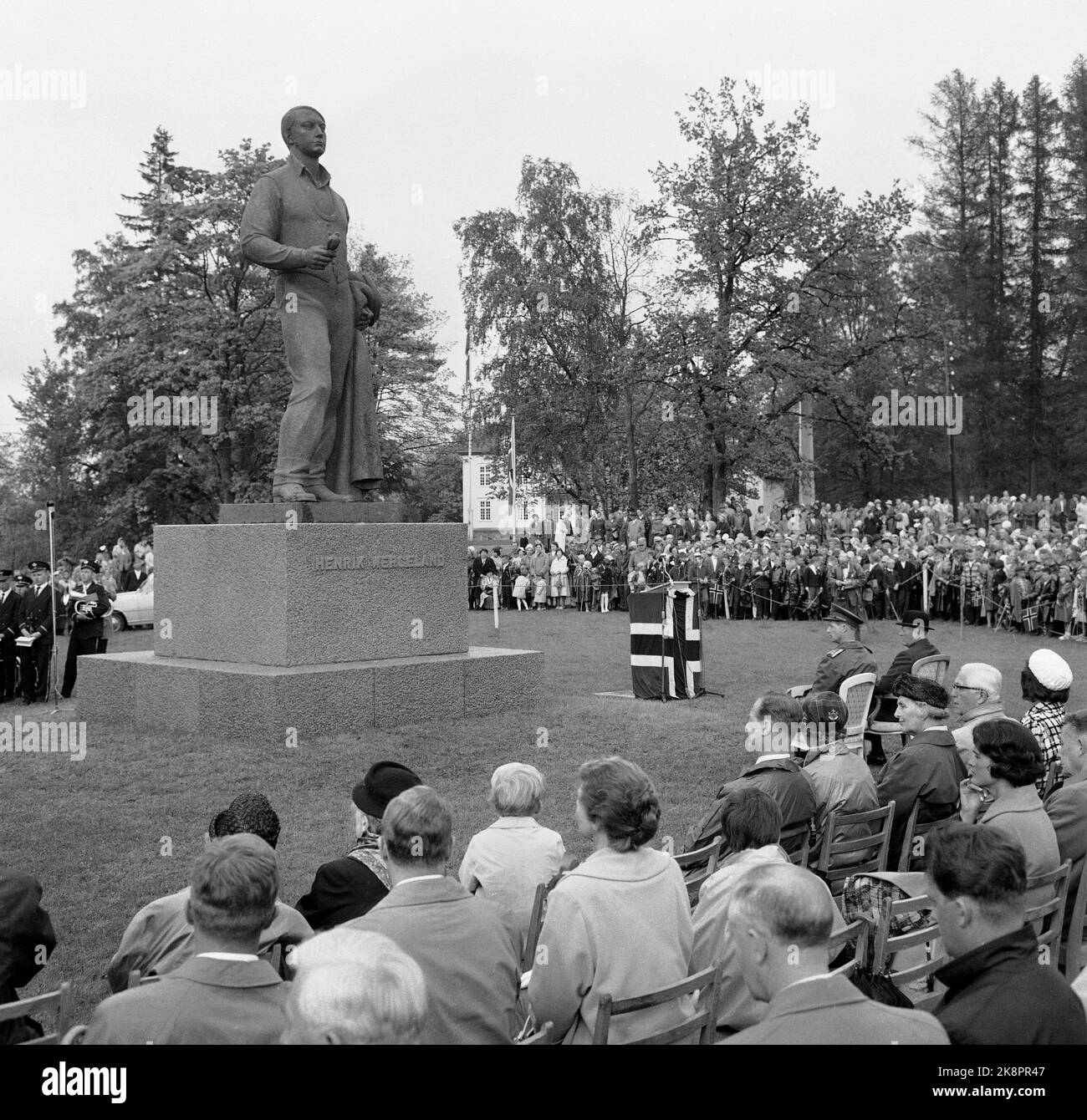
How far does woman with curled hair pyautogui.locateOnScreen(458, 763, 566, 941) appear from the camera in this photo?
184 inches

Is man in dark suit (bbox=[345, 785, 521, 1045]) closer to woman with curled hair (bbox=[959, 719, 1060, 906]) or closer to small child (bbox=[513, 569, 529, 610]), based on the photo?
woman with curled hair (bbox=[959, 719, 1060, 906])

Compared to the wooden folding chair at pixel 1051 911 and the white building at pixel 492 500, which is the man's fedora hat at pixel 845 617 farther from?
the white building at pixel 492 500

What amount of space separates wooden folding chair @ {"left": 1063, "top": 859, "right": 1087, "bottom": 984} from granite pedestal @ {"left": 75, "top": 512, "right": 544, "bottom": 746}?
253 inches

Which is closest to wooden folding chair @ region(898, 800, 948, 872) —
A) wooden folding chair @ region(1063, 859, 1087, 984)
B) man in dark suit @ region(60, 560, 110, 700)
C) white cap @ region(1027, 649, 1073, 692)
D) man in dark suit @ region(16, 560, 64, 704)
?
white cap @ region(1027, 649, 1073, 692)

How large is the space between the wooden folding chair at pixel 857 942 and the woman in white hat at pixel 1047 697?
295cm

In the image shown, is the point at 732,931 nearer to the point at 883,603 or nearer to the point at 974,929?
the point at 974,929

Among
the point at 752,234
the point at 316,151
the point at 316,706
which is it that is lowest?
the point at 316,706

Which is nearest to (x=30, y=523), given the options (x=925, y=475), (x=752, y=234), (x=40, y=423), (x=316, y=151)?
(x=40, y=423)

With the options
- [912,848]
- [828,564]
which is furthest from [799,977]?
[828,564]

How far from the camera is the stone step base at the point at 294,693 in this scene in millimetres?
9969

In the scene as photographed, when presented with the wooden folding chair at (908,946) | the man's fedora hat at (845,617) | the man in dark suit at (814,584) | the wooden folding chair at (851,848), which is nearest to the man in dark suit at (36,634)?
the man's fedora hat at (845,617)

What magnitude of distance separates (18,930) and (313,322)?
318 inches

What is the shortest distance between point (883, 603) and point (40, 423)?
32.9 meters
